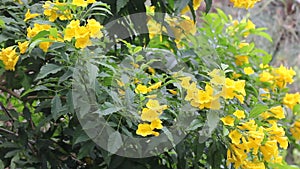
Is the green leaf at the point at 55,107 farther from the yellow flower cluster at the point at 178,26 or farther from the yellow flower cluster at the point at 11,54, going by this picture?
the yellow flower cluster at the point at 178,26

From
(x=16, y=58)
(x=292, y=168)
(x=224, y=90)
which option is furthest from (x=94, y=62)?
(x=292, y=168)

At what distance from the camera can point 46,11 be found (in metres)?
1.15

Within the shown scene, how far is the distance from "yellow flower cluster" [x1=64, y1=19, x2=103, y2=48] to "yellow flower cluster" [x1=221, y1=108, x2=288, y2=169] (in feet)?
1.28

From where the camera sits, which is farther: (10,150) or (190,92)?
(10,150)

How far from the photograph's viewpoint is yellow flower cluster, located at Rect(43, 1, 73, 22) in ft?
3.64

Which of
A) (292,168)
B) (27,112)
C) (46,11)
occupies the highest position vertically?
(46,11)

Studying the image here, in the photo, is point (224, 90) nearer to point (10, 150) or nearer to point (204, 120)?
point (204, 120)

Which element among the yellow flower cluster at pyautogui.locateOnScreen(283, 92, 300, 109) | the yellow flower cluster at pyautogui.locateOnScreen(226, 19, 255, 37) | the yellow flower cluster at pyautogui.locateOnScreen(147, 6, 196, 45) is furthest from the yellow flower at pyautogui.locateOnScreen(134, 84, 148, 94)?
the yellow flower cluster at pyautogui.locateOnScreen(226, 19, 255, 37)

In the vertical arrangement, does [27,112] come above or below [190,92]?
below

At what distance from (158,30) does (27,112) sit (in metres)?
0.54

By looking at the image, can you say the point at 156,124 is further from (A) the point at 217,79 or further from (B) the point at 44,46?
(B) the point at 44,46

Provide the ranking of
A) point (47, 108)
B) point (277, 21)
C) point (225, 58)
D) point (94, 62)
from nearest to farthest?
point (94, 62)
point (47, 108)
point (225, 58)
point (277, 21)

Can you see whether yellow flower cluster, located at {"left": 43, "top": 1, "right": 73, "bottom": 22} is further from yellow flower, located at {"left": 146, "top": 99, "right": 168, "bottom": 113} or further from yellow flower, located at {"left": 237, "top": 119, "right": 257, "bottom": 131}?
yellow flower, located at {"left": 237, "top": 119, "right": 257, "bottom": 131}

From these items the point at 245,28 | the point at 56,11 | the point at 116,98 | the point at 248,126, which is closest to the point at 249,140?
the point at 248,126
